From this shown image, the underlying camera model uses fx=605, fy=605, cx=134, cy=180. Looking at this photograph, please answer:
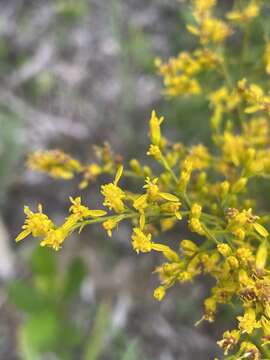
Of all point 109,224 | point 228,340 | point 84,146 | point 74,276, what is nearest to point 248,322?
point 228,340

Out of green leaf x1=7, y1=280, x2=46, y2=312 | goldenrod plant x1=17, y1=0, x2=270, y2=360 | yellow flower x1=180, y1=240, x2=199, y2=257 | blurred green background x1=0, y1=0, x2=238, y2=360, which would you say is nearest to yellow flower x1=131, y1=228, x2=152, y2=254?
goldenrod plant x1=17, y1=0, x2=270, y2=360

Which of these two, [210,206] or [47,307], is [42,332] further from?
[210,206]

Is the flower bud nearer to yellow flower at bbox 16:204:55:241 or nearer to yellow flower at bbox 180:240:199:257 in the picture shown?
yellow flower at bbox 180:240:199:257

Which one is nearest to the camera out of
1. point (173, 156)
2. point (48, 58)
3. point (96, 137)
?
point (173, 156)

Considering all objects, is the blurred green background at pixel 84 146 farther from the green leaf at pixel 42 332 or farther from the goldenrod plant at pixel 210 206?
the goldenrod plant at pixel 210 206

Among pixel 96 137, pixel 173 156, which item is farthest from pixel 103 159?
pixel 96 137

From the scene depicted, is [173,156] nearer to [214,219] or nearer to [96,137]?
[214,219]

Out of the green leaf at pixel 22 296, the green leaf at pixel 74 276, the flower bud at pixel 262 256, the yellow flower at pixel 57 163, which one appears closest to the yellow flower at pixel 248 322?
the flower bud at pixel 262 256
